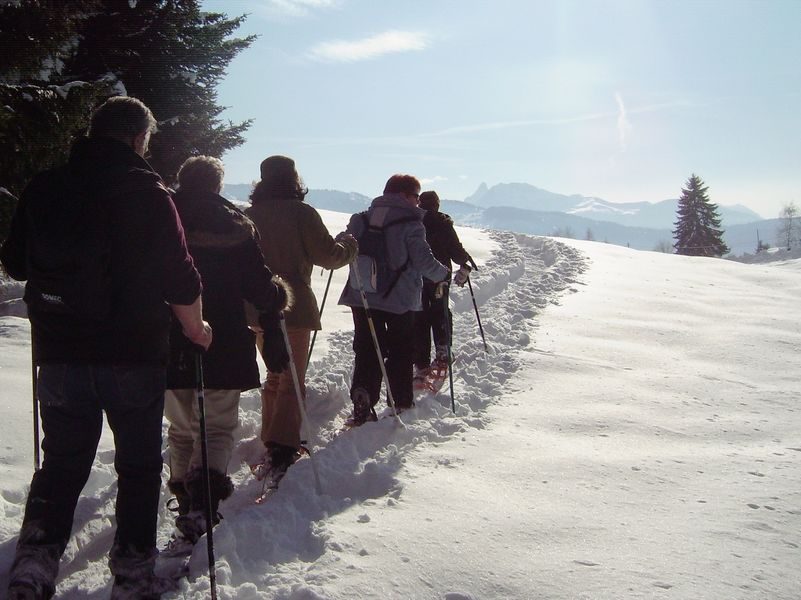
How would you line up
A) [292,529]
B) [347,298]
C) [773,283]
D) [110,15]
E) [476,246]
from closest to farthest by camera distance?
[292,529]
[347,298]
[110,15]
[773,283]
[476,246]

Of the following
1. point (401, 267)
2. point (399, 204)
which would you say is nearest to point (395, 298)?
point (401, 267)

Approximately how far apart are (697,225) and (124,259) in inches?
1909

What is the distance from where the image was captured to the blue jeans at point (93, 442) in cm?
244

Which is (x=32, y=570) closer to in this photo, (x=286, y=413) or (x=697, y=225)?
(x=286, y=413)

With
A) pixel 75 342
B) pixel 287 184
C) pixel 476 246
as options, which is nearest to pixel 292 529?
pixel 75 342

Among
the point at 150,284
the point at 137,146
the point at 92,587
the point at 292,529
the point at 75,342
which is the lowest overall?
the point at 92,587

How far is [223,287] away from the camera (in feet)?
10.8

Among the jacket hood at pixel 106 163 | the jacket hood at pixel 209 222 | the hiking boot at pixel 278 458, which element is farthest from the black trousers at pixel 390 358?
the jacket hood at pixel 106 163

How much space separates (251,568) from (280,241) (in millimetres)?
2128

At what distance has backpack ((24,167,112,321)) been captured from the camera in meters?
2.27

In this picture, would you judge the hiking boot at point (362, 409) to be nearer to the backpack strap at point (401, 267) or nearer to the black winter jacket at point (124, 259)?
the backpack strap at point (401, 267)

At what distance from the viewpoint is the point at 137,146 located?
8.48ft

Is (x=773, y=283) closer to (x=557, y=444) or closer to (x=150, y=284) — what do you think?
(x=557, y=444)

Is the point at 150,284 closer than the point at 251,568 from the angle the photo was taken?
Yes
